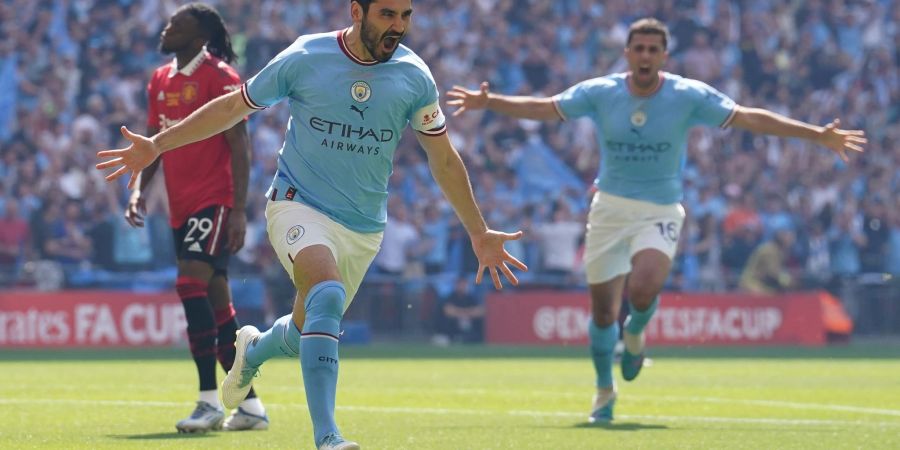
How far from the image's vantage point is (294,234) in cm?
814

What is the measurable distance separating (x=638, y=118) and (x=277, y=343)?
183 inches

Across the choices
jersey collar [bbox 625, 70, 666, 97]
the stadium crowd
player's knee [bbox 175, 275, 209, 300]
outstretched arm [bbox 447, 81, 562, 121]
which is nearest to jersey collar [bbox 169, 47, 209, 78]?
player's knee [bbox 175, 275, 209, 300]

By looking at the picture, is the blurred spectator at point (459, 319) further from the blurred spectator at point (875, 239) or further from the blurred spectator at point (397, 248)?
the blurred spectator at point (875, 239)

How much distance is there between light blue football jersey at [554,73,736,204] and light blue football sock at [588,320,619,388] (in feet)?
3.57

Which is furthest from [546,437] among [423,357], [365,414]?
[423,357]

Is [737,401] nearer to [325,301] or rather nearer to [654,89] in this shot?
[654,89]

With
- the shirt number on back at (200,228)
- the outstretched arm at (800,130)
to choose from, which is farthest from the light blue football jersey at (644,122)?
the shirt number on back at (200,228)

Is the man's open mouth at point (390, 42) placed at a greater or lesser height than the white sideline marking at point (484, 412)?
greater

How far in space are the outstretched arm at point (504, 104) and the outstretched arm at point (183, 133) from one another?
4.03 metres

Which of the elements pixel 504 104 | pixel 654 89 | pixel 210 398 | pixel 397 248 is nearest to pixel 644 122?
pixel 654 89

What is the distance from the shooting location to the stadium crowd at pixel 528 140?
24500 millimetres

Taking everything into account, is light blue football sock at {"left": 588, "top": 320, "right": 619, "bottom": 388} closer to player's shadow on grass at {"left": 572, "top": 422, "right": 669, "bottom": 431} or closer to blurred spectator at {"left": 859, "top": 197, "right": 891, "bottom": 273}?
player's shadow on grass at {"left": 572, "top": 422, "right": 669, "bottom": 431}

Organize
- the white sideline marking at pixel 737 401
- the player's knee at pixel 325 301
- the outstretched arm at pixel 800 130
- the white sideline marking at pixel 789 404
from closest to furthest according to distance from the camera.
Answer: the player's knee at pixel 325 301 < the outstretched arm at pixel 800 130 < the white sideline marking at pixel 789 404 < the white sideline marking at pixel 737 401

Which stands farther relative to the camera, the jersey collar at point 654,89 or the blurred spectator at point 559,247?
the blurred spectator at point 559,247
